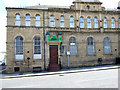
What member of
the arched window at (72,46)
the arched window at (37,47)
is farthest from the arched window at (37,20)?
the arched window at (72,46)

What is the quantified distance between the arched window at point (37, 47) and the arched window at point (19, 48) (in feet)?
5.73

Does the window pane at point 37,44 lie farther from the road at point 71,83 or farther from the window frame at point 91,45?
the window frame at point 91,45

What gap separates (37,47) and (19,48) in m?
2.61

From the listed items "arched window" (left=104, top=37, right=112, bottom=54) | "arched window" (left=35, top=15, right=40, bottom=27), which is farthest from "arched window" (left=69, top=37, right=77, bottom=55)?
"arched window" (left=35, top=15, right=40, bottom=27)

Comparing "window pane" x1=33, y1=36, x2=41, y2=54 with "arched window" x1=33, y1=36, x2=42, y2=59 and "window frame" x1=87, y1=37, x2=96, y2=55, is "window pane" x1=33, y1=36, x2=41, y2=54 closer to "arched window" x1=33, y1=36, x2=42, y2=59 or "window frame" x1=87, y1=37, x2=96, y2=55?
"arched window" x1=33, y1=36, x2=42, y2=59

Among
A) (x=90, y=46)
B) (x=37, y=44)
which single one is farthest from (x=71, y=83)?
(x=90, y=46)

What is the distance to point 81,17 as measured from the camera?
1717 cm

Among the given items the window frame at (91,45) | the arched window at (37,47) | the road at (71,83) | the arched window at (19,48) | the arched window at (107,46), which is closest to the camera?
the road at (71,83)

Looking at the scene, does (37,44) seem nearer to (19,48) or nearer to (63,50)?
(19,48)

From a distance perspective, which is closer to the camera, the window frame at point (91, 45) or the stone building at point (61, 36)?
the stone building at point (61, 36)

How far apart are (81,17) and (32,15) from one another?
7794mm

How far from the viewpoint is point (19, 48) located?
15.5 meters

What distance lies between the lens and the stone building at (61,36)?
1541 centimetres

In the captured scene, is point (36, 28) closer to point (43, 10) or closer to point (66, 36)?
point (43, 10)
